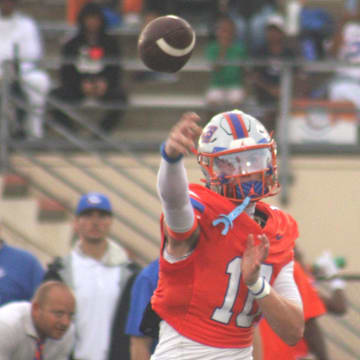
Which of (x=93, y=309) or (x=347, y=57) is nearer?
(x=93, y=309)

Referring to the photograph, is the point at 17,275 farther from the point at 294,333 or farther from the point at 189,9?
the point at 189,9

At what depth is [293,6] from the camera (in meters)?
11.3

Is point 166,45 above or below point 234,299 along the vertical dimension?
above

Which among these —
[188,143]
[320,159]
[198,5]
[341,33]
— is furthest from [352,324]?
[198,5]

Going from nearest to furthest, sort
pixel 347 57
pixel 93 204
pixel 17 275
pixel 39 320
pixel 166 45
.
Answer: pixel 166 45
pixel 39 320
pixel 17 275
pixel 93 204
pixel 347 57

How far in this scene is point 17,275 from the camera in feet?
20.5

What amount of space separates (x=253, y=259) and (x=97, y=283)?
286 cm

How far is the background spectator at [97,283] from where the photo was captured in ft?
19.7

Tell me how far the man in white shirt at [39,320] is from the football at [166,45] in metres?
1.97

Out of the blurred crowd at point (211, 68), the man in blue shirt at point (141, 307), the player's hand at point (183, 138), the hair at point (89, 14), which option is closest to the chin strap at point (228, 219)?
the player's hand at point (183, 138)

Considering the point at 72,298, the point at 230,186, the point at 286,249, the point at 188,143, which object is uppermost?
the point at 188,143

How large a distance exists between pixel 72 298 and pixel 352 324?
1.98 meters

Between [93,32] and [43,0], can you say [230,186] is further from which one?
[43,0]

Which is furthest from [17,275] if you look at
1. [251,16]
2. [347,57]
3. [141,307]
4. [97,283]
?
[251,16]
